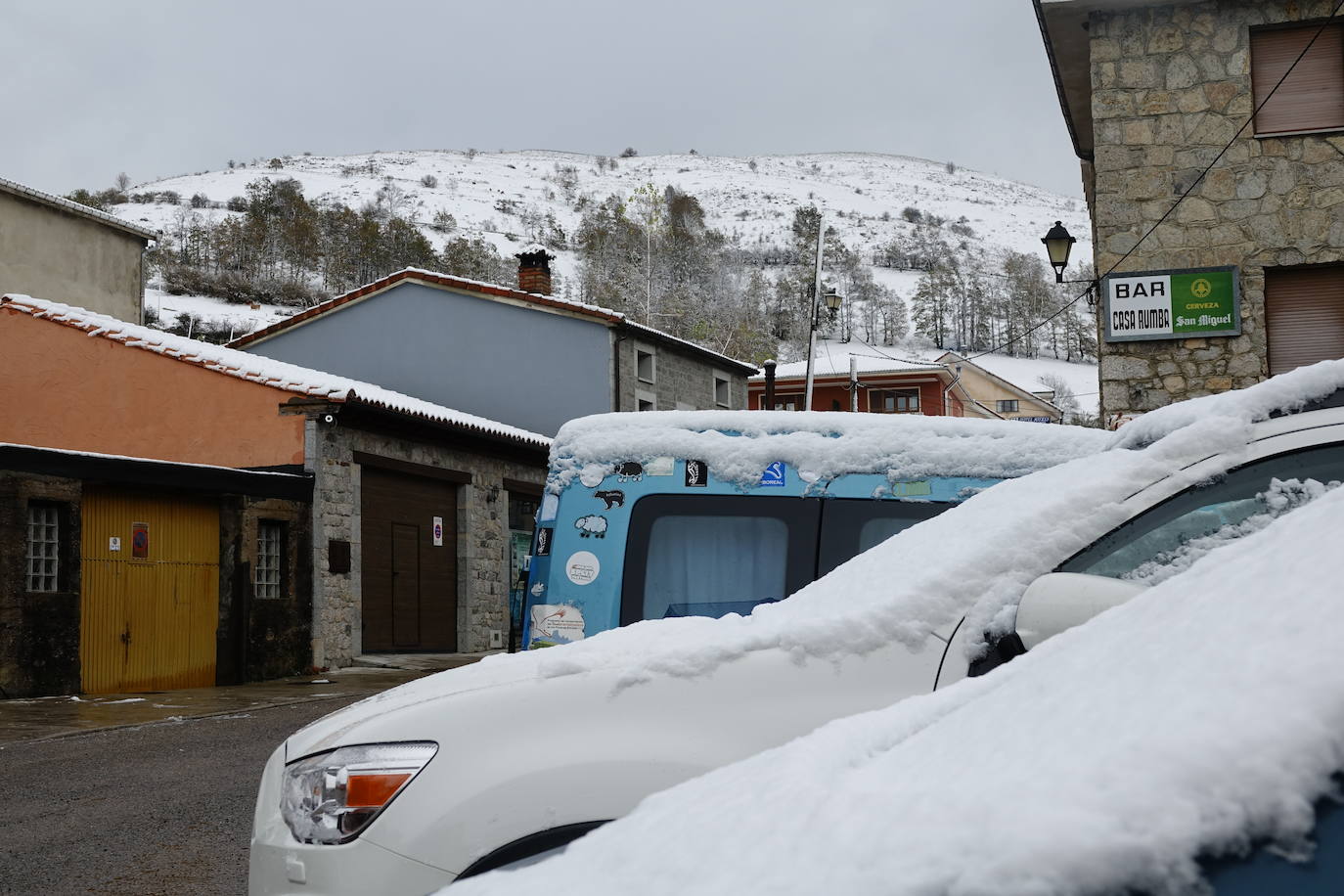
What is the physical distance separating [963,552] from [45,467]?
14.1 m

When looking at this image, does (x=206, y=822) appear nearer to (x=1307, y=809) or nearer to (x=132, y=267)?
(x=1307, y=809)

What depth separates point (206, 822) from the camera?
7012mm

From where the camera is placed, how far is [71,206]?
27.8 m

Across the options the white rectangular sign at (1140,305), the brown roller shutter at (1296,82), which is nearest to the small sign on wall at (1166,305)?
the white rectangular sign at (1140,305)

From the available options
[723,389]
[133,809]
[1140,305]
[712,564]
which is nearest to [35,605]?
[133,809]

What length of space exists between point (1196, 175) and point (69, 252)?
2367cm

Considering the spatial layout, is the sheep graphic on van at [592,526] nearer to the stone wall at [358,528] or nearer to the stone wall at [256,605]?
the stone wall at [256,605]

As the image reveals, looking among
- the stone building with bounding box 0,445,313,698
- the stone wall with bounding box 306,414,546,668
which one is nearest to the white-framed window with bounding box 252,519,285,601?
the stone building with bounding box 0,445,313,698

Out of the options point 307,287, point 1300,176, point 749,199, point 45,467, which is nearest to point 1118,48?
point 1300,176

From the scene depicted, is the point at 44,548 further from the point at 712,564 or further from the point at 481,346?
the point at 481,346

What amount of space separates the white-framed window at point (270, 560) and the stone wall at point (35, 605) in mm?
3079

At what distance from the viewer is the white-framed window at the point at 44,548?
A: 14812 millimetres

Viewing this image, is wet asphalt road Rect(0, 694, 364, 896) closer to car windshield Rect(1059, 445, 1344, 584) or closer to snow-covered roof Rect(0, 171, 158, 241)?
car windshield Rect(1059, 445, 1344, 584)

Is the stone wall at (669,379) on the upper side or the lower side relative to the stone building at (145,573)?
upper
